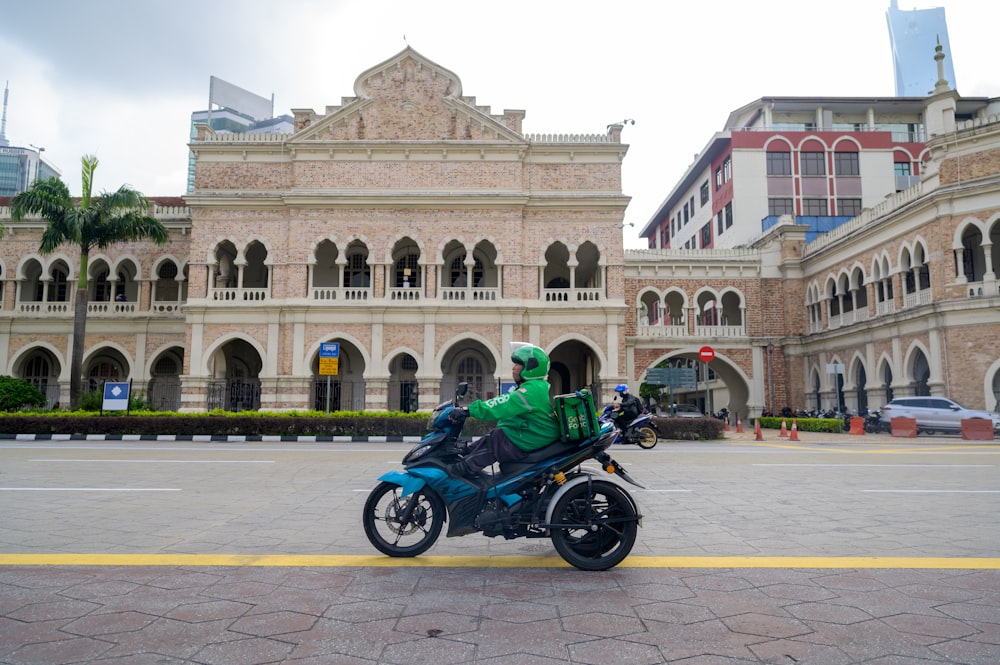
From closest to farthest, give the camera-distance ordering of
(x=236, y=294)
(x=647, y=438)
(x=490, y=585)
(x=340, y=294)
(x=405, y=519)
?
(x=490, y=585)
(x=405, y=519)
(x=647, y=438)
(x=340, y=294)
(x=236, y=294)

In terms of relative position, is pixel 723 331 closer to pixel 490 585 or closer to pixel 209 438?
pixel 209 438

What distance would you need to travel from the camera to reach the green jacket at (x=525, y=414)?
4582mm

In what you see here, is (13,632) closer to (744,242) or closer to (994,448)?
(994,448)

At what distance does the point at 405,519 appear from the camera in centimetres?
475

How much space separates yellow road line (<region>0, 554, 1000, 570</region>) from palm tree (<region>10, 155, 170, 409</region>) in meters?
21.2

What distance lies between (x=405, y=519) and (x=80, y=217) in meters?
23.6

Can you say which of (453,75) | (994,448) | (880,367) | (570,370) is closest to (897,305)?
(880,367)

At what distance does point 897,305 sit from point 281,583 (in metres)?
25.1

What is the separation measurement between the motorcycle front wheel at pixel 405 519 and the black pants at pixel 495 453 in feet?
1.19

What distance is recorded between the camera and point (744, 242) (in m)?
38.8

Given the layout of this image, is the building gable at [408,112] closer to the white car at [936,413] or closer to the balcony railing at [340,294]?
the balcony railing at [340,294]

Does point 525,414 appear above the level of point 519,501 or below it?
above

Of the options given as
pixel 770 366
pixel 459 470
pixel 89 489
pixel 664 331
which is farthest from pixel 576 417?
pixel 770 366

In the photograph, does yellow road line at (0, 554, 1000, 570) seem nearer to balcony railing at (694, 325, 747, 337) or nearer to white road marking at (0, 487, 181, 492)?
white road marking at (0, 487, 181, 492)
